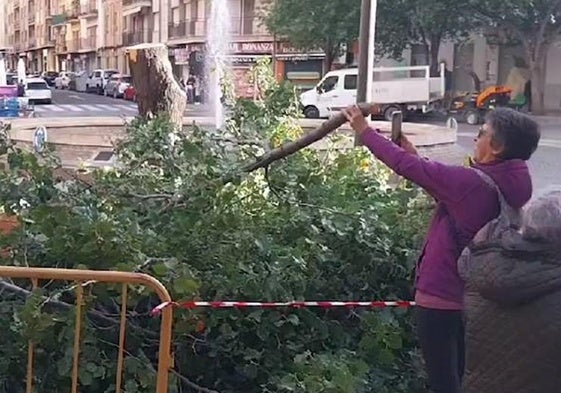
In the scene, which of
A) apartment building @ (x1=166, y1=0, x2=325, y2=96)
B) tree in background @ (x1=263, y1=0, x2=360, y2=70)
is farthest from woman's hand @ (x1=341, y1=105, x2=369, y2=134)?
apartment building @ (x1=166, y1=0, x2=325, y2=96)

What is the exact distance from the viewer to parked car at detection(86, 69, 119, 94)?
5566 centimetres

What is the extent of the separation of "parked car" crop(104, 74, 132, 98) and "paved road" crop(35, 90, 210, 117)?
494 mm

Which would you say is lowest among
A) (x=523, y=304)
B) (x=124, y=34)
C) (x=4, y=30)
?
(x=523, y=304)

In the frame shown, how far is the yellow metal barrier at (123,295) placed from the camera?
326 centimetres

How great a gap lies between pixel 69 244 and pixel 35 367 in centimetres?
54

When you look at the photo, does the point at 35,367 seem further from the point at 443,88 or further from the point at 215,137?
the point at 443,88

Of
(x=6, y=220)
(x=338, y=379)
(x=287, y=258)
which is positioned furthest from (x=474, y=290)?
(x=6, y=220)

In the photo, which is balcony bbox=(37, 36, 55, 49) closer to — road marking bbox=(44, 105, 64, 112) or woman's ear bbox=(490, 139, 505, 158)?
road marking bbox=(44, 105, 64, 112)

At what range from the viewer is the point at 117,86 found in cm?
5091

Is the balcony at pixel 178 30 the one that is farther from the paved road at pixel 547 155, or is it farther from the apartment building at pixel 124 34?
the paved road at pixel 547 155

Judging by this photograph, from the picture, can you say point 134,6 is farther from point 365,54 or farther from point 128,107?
point 365,54

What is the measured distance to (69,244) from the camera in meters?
3.71

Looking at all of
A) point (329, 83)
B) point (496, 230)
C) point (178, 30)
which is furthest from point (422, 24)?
point (496, 230)

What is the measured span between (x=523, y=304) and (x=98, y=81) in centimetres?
5583
